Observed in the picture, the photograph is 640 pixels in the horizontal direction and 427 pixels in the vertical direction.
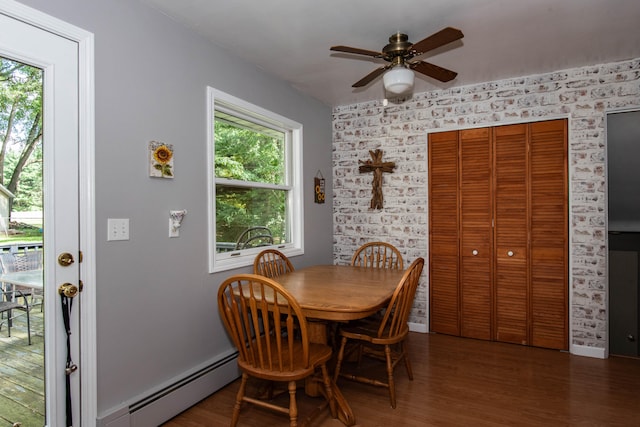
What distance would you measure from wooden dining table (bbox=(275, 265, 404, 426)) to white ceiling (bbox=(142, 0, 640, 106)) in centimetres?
171

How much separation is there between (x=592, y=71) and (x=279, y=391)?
139 inches

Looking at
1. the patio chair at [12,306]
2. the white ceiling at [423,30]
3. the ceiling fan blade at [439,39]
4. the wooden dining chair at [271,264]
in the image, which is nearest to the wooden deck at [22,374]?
the patio chair at [12,306]

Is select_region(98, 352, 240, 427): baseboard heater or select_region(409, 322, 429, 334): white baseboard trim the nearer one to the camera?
select_region(98, 352, 240, 427): baseboard heater

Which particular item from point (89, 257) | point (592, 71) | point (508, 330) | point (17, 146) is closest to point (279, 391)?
point (89, 257)

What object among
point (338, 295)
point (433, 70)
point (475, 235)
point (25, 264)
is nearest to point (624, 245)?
point (475, 235)

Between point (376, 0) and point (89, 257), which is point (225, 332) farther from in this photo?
point (376, 0)

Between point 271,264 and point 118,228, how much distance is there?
1.37m

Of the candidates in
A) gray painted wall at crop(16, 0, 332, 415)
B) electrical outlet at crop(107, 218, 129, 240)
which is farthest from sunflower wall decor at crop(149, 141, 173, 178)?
electrical outlet at crop(107, 218, 129, 240)

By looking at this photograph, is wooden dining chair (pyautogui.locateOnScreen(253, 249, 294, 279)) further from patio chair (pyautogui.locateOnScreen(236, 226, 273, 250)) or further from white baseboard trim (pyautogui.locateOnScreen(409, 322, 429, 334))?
white baseboard trim (pyautogui.locateOnScreen(409, 322, 429, 334))

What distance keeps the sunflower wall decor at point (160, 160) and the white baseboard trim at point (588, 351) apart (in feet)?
11.5

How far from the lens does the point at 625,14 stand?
2.30m

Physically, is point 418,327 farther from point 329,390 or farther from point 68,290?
point 68,290

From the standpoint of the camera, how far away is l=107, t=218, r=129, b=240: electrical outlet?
6.38 ft

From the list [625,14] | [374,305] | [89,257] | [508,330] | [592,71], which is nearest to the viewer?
[89,257]
